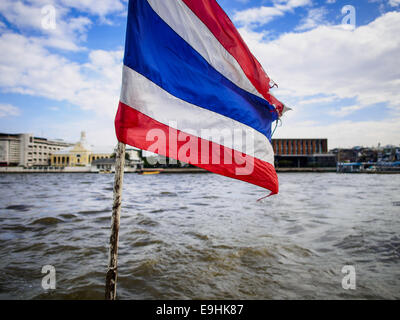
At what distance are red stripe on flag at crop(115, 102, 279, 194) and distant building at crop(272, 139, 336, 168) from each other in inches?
3718

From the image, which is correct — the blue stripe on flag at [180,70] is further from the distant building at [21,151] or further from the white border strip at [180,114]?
the distant building at [21,151]

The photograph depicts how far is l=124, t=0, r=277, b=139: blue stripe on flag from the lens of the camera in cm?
243

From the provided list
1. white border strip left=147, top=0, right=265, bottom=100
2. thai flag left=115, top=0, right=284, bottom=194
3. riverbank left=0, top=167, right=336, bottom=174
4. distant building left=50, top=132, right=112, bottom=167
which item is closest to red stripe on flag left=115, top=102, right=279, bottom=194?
thai flag left=115, top=0, right=284, bottom=194

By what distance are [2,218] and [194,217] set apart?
6923 millimetres

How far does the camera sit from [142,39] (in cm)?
247

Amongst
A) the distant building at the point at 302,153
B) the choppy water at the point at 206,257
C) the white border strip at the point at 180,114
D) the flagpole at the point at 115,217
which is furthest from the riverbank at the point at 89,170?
the flagpole at the point at 115,217

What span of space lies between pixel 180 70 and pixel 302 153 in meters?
103

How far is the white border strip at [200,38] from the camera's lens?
2611 mm

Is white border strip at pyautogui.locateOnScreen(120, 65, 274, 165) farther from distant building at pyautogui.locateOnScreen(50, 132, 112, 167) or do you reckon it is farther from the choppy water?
distant building at pyautogui.locateOnScreen(50, 132, 112, 167)

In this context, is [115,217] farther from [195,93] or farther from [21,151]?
[21,151]

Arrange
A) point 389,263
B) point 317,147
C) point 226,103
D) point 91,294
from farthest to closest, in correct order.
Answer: point 317,147 < point 389,263 < point 91,294 < point 226,103
